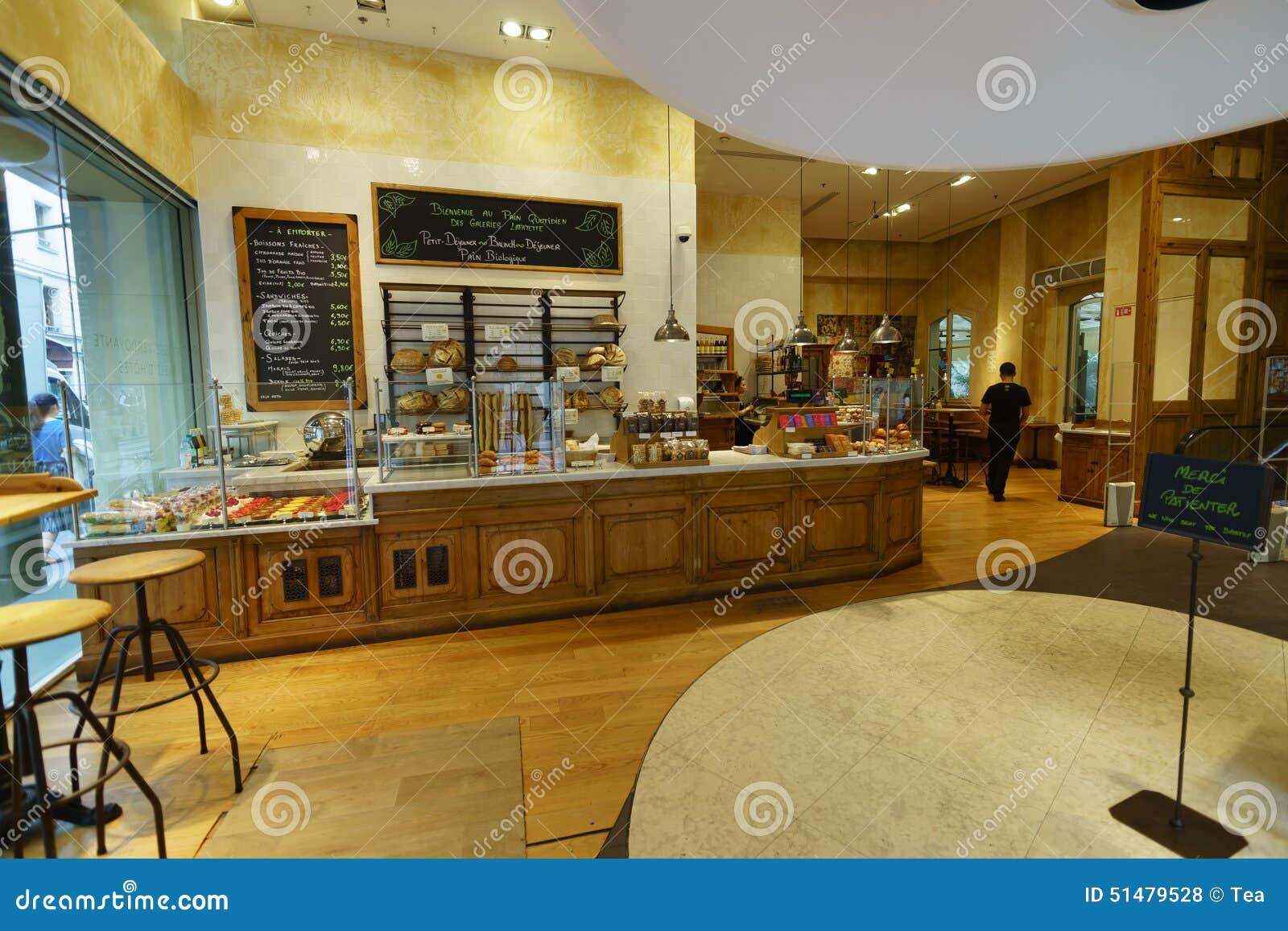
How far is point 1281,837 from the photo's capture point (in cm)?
180

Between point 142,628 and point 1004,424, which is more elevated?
point 1004,424

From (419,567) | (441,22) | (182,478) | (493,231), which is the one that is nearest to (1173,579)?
(419,567)

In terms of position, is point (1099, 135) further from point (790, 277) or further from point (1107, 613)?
point (790, 277)

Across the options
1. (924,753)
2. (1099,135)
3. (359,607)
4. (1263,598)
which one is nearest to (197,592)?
(359,607)

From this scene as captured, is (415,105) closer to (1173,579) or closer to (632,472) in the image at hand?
(632,472)

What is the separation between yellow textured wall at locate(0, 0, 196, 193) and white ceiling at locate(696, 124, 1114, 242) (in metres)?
4.72

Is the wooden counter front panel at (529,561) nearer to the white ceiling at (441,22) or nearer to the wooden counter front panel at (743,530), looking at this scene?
the wooden counter front panel at (743,530)

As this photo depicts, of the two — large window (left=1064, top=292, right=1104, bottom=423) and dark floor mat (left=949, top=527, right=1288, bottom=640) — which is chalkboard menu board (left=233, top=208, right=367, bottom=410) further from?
large window (left=1064, top=292, right=1104, bottom=423)

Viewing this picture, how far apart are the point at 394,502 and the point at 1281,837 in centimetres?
383

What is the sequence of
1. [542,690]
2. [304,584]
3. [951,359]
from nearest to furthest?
[542,690]
[304,584]
[951,359]

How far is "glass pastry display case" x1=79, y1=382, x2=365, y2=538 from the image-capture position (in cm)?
322

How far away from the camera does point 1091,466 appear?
6871 mm

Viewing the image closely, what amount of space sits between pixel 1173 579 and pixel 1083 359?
650cm

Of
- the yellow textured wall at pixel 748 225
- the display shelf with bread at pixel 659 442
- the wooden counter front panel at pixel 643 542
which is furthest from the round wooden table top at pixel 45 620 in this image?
the yellow textured wall at pixel 748 225
